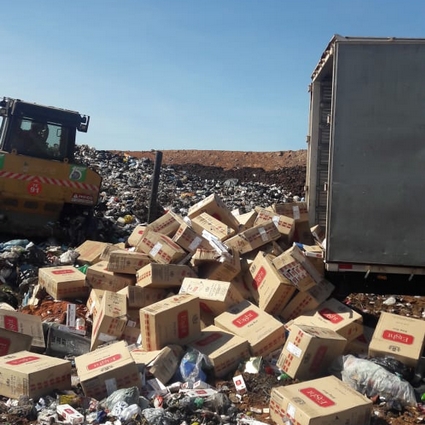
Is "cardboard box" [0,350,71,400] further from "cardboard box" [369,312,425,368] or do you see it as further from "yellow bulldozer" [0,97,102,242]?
"yellow bulldozer" [0,97,102,242]

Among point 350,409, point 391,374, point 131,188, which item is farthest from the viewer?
point 131,188

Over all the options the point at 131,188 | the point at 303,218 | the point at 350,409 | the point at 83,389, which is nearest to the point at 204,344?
the point at 83,389

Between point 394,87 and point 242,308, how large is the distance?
95.0 inches

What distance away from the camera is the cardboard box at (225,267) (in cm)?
570

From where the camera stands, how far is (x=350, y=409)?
3.69m

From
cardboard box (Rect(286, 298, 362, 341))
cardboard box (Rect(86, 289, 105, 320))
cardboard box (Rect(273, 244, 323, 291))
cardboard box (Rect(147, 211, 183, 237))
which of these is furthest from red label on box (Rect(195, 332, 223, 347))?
cardboard box (Rect(147, 211, 183, 237))

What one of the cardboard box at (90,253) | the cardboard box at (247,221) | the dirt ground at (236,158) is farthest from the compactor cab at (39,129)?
the dirt ground at (236,158)

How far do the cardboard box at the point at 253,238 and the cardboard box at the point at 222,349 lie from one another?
1310mm

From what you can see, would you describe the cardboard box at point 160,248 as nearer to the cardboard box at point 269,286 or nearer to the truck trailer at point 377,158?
the cardboard box at point 269,286

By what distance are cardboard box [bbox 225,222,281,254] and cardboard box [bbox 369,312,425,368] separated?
154cm

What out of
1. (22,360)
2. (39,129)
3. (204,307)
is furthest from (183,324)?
(39,129)

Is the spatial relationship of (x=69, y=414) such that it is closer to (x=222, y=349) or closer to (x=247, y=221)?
(x=222, y=349)

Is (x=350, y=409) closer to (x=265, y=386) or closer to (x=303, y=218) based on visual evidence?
(x=265, y=386)

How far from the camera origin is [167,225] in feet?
20.8
